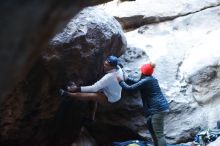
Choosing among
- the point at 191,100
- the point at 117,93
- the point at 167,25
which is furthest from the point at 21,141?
the point at 167,25

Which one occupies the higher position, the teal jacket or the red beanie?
the red beanie

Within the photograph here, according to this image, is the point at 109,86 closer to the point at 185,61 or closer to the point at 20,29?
the point at 185,61

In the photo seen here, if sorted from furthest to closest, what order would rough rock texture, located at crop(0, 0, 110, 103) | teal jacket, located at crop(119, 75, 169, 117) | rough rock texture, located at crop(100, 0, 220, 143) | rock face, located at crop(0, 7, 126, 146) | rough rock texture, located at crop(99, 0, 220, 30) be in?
rough rock texture, located at crop(99, 0, 220, 30), rough rock texture, located at crop(100, 0, 220, 143), teal jacket, located at crop(119, 75, 169, 117), rock face, located at crop(0, 7, 126, 146), rough rock texture, located at crop(0, 0, 110, 103)

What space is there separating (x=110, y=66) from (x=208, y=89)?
2990mm

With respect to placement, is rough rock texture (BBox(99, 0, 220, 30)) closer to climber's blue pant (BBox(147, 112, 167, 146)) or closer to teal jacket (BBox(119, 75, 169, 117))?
teal jacket (BBox(119, 75, 169, 117))

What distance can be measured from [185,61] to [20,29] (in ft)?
26.7

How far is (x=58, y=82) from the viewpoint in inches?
270

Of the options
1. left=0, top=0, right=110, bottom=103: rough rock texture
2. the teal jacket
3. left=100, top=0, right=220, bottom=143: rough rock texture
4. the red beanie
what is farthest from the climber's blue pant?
left=0, top=0, right=110, bottom=103: rough rock texture

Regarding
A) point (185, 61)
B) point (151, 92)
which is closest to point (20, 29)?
point (151, 92)

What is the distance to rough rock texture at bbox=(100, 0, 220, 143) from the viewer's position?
27.5 feet

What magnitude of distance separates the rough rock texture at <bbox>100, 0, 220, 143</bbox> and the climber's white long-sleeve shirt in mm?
1248

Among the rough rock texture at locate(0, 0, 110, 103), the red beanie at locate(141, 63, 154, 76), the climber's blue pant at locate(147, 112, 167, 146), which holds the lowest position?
the climber's blue pant at locate(147, 112, 167, 146)

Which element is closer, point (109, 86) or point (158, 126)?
point (109, 86)

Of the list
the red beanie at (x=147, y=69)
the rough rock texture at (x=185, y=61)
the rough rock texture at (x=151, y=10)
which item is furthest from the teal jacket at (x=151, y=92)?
the rough rock texture at (x=151, y=10)
